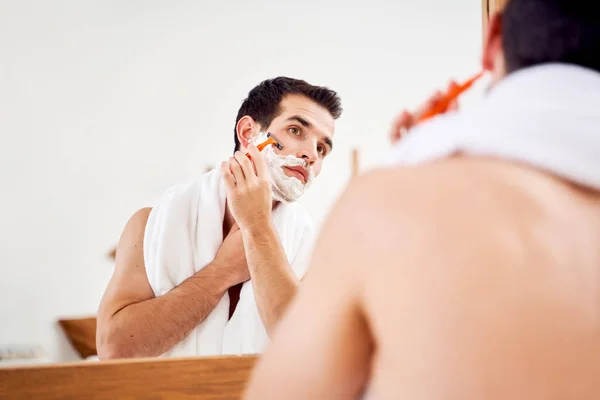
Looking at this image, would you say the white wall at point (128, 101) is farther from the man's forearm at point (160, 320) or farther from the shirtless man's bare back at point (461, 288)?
the shirtless man's bare back at point (461, 288)

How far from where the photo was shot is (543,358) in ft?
1.06

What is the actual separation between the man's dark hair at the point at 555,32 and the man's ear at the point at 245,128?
32.0 inches

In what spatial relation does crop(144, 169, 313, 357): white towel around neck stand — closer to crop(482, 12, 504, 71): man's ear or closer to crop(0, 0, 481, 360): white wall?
crop(0, 0, 481, 360): white wall

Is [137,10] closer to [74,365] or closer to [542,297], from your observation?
[74,365]

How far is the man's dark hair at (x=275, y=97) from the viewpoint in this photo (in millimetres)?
1195

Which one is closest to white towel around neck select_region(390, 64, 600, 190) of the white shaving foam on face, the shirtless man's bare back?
the shirtless man's bare back

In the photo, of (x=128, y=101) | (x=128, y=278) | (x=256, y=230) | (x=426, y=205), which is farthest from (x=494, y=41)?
(x=128, y=101)

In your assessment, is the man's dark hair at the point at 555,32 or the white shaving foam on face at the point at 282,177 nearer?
the man's dark hair at the point at 555,32

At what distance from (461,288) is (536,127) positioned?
4.9 inches

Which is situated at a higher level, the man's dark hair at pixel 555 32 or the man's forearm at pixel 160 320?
the man's dark hair at pixel 555 32

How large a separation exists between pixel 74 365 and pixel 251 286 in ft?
1.16

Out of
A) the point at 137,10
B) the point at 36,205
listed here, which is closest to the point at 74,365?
the point at 36,205

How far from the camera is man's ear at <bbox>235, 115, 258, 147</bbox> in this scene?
119 centimetres

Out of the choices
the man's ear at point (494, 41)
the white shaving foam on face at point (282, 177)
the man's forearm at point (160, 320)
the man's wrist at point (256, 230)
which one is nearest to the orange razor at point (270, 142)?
the white shaving foam on face at point (282, 177)
